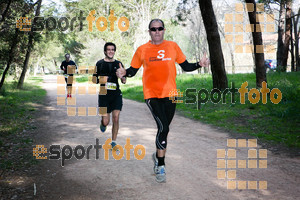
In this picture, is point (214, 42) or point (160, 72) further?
point (214, 42)

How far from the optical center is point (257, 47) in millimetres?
11523

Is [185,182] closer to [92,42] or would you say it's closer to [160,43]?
[160,43]

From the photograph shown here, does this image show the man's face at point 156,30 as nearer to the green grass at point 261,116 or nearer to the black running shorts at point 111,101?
the black running shorts at point 111,101

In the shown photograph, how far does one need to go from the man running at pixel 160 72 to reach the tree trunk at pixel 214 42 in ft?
29.6

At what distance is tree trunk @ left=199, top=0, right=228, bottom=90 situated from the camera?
12828 millimetres

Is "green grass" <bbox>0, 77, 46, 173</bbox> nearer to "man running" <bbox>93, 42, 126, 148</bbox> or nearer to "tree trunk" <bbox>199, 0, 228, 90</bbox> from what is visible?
"man running" <bbox>93, 42, 126, 148</bbox>

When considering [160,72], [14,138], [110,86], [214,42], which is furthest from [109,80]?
[214,42]

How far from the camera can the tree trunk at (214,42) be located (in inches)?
505

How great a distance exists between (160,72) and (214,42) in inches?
372

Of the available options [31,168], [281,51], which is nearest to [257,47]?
[31,168]

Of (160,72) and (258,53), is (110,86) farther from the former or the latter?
(258,53)

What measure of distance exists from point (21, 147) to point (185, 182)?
4.38 m

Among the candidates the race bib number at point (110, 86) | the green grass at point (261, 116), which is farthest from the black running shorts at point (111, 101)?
the green grass at point (261, 116)

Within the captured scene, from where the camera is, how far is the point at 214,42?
1306 centimetres
